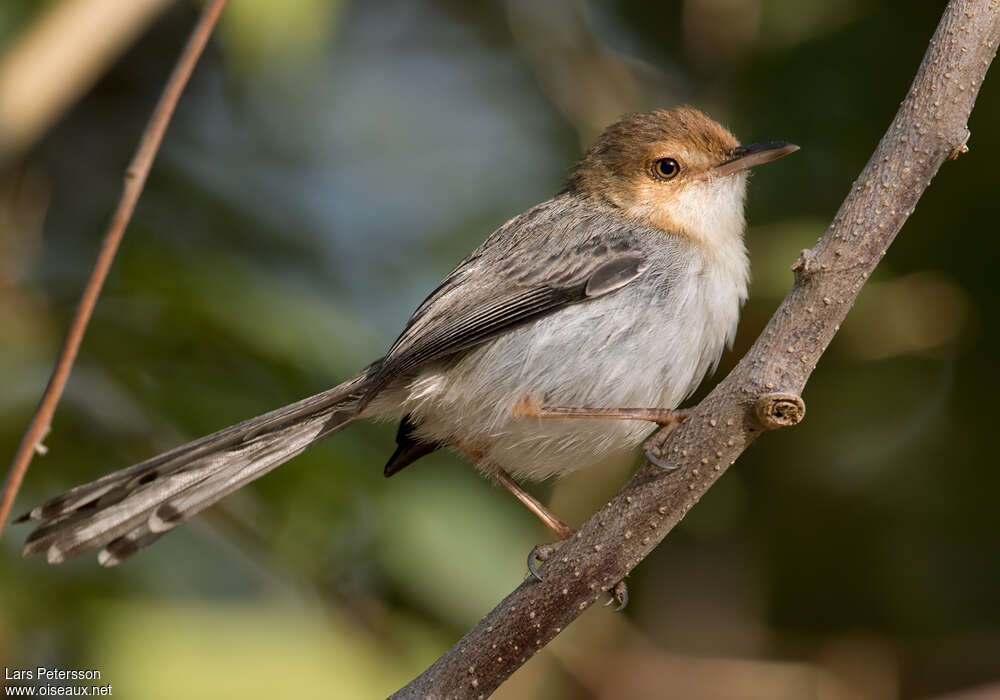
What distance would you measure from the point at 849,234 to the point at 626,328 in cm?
121

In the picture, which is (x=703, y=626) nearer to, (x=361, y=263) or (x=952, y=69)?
(x=361, y=263)

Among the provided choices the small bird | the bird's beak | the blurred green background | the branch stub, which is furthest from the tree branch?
the blurred green background

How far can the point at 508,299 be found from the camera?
3.78 m

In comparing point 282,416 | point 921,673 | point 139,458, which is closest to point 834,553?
point 921,673

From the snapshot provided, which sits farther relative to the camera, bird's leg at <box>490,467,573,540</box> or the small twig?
bird's leg at <box>490,467,573,540</box>

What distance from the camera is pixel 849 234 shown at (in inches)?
97.0

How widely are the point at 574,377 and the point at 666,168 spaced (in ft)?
3.43

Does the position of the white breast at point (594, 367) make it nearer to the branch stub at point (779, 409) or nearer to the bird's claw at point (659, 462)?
the bird's claw at point (659, 462)

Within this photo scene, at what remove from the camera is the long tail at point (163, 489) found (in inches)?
128

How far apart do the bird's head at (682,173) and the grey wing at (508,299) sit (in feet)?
1.10

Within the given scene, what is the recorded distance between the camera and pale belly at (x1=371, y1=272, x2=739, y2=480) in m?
3.57

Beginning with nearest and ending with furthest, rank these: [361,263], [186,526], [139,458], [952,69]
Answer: [952,69] → [139,458] → [186,526] → [361,263]

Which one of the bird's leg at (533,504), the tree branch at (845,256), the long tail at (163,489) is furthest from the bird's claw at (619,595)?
the long tail at (163,489)

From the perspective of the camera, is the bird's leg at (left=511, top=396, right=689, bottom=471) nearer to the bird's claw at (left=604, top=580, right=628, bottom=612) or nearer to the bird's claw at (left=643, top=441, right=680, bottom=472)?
the bird's claw at (left=643, top=441, right=680, bottom=472)
